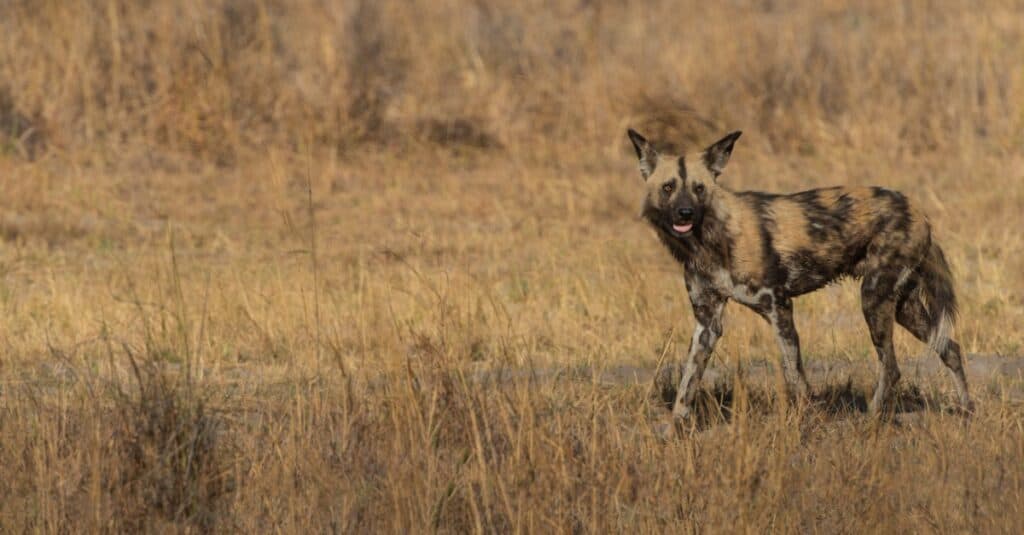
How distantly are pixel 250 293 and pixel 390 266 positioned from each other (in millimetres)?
1696

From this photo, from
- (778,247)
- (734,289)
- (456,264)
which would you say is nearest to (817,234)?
(778,247)

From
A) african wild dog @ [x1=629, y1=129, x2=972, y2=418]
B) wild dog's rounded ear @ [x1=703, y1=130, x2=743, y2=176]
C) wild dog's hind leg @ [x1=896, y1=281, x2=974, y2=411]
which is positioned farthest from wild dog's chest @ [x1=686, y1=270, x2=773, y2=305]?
wild dog's hind leg @ [x1=896, y1=281, x2=974, y2=411]

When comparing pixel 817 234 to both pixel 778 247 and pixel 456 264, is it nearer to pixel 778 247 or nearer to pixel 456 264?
pixel 778 247

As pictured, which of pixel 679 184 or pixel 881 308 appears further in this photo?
pixel 881 308

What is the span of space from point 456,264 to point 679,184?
13.1 ft

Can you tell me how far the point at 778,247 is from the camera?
6723 millimetres

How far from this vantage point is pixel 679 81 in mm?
15320

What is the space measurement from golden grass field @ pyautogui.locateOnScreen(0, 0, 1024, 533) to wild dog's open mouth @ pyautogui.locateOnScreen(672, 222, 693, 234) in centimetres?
42

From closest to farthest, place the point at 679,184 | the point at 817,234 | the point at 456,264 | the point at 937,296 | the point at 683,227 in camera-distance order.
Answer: the point at 683,227
the point at 679,184
the point at 817,234
the point at 937,296
the point at 456,264

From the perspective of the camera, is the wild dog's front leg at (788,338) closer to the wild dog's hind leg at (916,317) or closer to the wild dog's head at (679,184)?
the wild dog's head at (679,184)

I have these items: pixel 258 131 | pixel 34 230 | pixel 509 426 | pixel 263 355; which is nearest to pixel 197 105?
pixel 258 131

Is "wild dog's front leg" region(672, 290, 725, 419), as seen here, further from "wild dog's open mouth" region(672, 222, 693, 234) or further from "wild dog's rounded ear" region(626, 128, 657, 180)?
"wild dog's rounded ear" region(626, 128, 657, 180)

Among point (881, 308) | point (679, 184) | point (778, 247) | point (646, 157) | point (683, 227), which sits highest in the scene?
point (646, 157)

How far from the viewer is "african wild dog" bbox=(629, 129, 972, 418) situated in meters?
6.66
